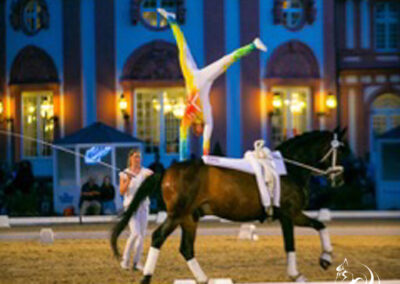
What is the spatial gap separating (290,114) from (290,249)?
64.1 ft

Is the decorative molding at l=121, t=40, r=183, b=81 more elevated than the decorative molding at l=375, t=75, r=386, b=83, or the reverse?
the decorative molding at l=121, t=40, r=183, b=81

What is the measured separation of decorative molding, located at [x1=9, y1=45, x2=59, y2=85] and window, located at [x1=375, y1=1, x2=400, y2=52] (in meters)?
11.0

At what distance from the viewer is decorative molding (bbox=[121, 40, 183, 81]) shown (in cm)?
3117

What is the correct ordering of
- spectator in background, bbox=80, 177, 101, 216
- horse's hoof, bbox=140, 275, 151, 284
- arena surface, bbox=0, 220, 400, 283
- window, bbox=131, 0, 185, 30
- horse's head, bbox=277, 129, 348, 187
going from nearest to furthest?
horse's hoof, bbox=140, 275, 151, 284 < arena surface, bbox=0, 220, 400, 283 < horse's head, bbox=277, 129, 348, 187 < spectator in background, bbox=80, 177, 101, 216 < window, bbox=131, 0, 185, 30

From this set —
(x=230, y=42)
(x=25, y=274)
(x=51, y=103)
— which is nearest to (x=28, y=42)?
(x=51, y=103)

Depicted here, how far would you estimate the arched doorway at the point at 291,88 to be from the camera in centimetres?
3147

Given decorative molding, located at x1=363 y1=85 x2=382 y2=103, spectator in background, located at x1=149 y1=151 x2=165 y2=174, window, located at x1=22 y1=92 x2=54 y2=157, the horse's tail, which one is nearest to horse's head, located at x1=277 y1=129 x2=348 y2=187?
the horse's tail

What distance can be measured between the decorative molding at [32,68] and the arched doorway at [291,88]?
6960 millimetres

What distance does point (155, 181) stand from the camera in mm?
12359

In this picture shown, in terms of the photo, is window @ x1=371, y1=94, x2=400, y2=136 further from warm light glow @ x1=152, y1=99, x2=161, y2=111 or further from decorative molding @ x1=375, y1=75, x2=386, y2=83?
warm light glow @ x1=152, y1=99, x2=161, y2=111

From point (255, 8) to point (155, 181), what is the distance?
63.9 feet

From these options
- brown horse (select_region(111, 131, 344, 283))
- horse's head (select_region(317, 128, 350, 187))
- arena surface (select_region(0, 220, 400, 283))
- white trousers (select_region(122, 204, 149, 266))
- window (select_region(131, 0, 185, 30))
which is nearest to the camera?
brown horse (select_region(111, 131, 344, 283))

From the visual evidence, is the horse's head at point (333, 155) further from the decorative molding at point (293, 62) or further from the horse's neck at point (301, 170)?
the decorative molding at point (293, 62)

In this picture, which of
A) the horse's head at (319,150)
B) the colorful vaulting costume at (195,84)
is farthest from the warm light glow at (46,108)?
the horse's head at (319,150)
